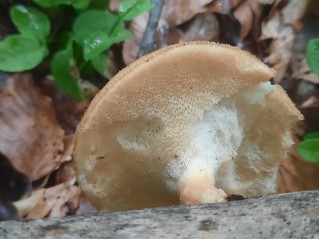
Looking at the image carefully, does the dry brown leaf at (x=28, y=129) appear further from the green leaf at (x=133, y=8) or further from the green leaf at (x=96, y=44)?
the green leaf at (x=133, y=8)

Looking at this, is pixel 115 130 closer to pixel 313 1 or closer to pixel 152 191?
pixel 152 191

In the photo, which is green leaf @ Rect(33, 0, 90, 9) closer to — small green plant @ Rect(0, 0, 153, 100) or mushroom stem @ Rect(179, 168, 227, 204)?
small green plant @ Rect(0, 0, 153, 100)

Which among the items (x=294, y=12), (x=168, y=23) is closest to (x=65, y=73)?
(x=168, y=23)

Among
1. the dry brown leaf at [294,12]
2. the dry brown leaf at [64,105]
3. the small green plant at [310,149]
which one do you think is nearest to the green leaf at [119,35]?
the dry brown leaf at [64,105]

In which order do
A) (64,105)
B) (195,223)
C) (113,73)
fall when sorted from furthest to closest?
1. (113,73)
2. (64,105)
3. (195,223)

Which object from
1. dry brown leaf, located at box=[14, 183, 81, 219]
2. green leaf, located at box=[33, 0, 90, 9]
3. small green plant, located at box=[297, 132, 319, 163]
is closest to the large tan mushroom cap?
small green plant, located at box=[297, 132, 319, 163]

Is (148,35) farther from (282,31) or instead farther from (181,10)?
(282,31)
